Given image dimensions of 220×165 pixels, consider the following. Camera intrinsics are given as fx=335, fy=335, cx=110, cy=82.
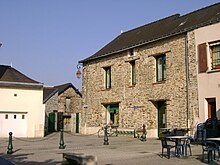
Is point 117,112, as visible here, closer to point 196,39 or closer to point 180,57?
point 180,57

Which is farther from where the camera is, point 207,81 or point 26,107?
point 26,107

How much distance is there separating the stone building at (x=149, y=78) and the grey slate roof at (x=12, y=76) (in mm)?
4935

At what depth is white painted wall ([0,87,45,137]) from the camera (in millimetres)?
22594

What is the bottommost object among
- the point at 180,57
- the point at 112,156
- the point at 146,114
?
the point at 112,156

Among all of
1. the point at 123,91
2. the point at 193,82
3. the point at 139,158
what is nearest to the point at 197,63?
the point at 193,82

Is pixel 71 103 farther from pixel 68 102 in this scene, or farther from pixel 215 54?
pixel 215 54

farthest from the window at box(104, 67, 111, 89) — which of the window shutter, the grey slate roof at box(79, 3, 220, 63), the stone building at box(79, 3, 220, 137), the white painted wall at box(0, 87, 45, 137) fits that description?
the window shutter

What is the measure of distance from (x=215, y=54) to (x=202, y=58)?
2.20 feet

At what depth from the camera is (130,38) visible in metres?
25.5

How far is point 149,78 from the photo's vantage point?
69.2 feet

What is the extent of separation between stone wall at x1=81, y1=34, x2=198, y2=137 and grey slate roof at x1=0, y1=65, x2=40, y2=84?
4.76 metres

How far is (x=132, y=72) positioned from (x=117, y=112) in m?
3.16

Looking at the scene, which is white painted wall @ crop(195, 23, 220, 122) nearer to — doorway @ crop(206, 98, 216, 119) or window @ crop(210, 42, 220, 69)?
doorway @ crop(206, 98, 216, 119)

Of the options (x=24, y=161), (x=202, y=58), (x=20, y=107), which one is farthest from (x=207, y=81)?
(x=20, y=107)
